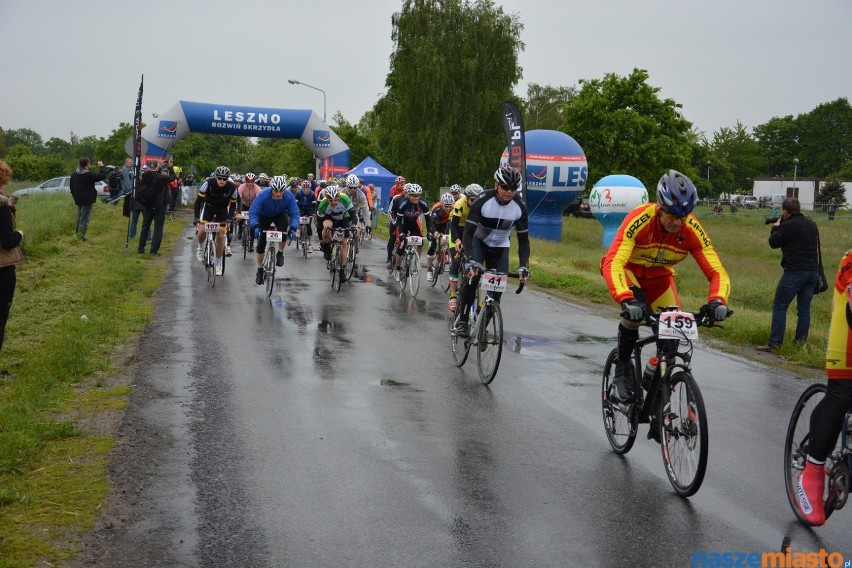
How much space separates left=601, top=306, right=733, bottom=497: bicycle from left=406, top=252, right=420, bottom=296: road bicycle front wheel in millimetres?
10136

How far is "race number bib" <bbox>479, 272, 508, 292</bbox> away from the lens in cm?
974

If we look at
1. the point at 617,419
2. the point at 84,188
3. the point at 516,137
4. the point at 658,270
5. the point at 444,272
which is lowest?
the point at 617,419

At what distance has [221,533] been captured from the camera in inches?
199

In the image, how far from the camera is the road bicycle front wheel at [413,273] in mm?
16750

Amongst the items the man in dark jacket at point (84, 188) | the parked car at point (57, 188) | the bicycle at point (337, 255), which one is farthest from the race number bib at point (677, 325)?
the parked car at point (57, 188)

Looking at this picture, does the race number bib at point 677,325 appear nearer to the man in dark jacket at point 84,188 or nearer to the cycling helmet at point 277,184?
the cycling helmet at point 277,184

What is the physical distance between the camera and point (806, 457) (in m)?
5.41

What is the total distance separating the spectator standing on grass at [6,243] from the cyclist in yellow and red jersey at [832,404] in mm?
6228

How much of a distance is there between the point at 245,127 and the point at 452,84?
709 inches

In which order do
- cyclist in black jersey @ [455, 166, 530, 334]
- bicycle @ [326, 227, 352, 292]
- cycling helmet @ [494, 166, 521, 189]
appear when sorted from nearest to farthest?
cycling helmet @ [494, 166, 521, 189]
cyclist in black jersey @ [455, 166, 530, 334]
bicycle @ [326, 227, 352, 292]

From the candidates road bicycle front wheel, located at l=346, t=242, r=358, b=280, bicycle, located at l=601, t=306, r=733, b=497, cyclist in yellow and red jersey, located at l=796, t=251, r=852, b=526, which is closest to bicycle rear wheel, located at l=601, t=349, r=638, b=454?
bicycle, located at l=601, t=306, r=733, b=497

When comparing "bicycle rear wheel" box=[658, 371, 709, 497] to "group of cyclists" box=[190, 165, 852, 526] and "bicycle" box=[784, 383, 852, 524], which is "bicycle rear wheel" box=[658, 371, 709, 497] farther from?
"bicycle" box=[784, 383, 852, 524]

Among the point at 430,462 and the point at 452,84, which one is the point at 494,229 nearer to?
the point at 430,462

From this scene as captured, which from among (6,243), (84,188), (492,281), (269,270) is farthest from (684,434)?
(84,188)
